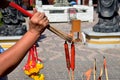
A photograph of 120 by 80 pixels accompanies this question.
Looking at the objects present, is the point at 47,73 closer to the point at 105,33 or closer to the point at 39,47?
the point at 39,47

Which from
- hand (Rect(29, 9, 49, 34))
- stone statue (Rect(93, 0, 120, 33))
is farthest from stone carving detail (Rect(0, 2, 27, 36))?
hand (Rect(29, 9, 49, 34))

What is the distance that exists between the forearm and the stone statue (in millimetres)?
8260

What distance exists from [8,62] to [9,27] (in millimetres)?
8029

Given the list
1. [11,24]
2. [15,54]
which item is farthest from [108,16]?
[15,54]

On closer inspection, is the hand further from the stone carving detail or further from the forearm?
the stone carving detail

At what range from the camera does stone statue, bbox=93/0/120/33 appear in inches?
385

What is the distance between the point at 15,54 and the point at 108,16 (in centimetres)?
847

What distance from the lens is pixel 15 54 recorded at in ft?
5.41

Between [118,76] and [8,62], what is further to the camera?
[118,76]

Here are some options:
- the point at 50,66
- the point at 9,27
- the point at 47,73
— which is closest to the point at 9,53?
the point at 47,73

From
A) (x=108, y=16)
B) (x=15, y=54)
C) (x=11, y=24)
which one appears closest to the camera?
(x=15, y=54)

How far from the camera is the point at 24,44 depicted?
169 cm

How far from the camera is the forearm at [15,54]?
1619 mm

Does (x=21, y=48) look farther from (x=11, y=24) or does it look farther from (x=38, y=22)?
(x=11, y=24)
